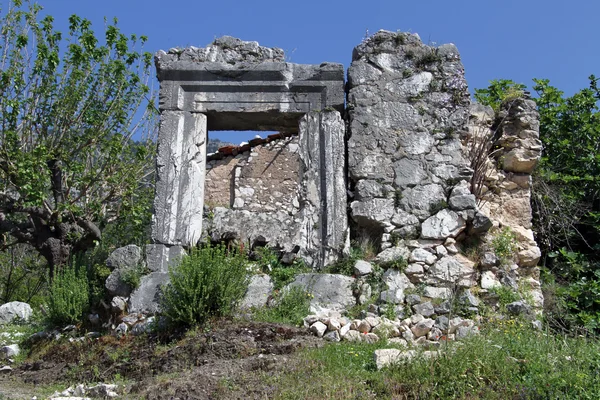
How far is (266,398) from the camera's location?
464cm

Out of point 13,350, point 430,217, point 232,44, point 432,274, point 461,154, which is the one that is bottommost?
point 13,350

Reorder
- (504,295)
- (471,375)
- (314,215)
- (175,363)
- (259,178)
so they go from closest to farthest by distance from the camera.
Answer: (471,375) < (175,363) < (504,295) < (314,215) < (259,178)

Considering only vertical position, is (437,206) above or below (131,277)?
above

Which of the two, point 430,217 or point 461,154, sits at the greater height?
point 461,154

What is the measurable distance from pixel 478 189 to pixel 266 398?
4.45 metres

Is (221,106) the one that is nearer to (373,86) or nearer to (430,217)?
(373,86)

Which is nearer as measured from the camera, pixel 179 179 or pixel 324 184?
pixel 324 184

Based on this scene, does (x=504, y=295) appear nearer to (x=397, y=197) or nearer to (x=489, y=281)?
(x=489, y=281)

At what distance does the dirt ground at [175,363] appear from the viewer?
5.00 metres

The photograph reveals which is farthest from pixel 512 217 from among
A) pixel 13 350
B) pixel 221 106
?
pixel 13 350

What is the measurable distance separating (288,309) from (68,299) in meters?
2.33

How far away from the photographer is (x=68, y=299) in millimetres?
7312

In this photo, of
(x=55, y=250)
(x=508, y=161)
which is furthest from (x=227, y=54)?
(x=55, y=250)

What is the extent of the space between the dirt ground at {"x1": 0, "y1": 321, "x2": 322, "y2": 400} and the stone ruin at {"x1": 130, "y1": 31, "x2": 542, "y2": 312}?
0.91 m
